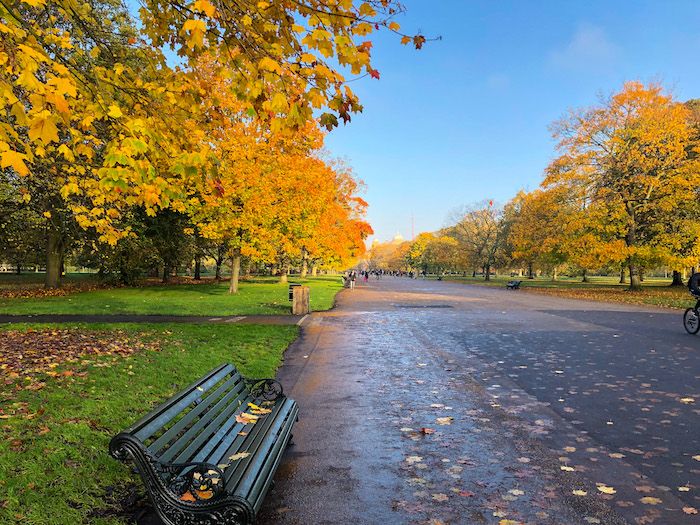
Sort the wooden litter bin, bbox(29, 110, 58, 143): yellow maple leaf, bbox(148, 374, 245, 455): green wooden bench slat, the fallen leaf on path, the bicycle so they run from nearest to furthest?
1. bbox(148, 374, 245, 455): green wooden bench slat
2. bbox(29, 110, 58, 143): yellow maple leaf
3. the fallen leaf on path
4. the bicycle
5. the wooden litter bin

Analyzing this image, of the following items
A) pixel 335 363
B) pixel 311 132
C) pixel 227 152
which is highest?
pixel 311 132

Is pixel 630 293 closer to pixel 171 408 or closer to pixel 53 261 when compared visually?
pixel 171 408

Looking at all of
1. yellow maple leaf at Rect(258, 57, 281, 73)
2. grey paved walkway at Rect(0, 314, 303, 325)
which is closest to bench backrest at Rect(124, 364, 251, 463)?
yellow maple leaf at Rect(258, 57, 281, 73)

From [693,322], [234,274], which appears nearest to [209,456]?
[693,322]

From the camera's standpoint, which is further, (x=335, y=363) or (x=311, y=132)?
(x=311, y=132)

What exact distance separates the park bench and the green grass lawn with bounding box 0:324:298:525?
62 centimetres

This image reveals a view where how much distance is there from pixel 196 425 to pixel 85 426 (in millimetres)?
2057

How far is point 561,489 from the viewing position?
3.93m

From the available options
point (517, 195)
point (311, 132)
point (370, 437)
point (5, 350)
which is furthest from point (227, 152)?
point (517, 195)

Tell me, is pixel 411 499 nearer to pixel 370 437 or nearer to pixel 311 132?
pixel 370 437

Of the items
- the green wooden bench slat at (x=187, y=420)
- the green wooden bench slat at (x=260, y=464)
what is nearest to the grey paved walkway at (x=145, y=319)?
the green wooden bench slat at (x=187, y=420)

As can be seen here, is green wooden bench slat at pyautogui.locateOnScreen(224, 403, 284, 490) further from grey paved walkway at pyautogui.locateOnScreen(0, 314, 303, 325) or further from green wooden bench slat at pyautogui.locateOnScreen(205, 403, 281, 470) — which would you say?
grey paved walkway at pyautogui.locateOnScreen(0, 314, 303, 325)

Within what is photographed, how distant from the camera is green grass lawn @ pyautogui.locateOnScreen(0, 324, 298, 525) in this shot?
3.53 metres

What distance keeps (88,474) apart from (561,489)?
13.1 ft
